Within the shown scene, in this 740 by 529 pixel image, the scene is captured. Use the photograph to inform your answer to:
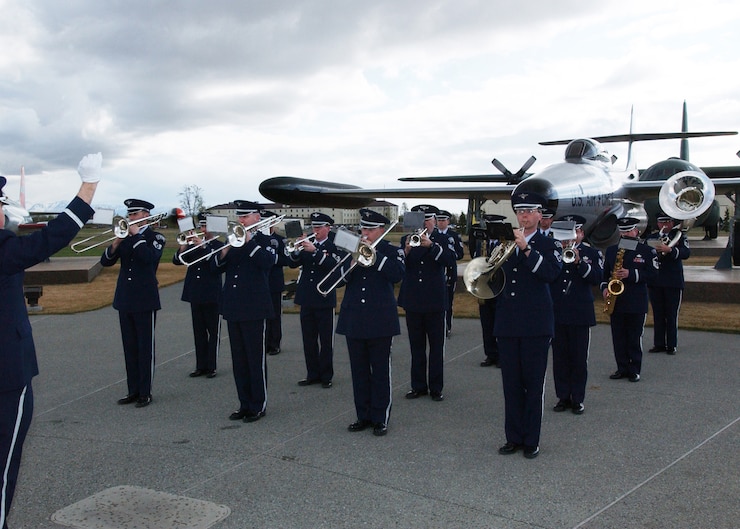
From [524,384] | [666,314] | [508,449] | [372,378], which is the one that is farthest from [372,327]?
[666,314]

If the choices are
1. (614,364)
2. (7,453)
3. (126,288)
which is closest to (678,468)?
(614,364)

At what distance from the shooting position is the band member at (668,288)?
8.20 m

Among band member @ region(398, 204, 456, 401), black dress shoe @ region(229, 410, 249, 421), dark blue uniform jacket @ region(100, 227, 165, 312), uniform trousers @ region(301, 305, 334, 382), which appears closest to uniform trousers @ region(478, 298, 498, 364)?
band member @ region(398, 204, 456, 401)

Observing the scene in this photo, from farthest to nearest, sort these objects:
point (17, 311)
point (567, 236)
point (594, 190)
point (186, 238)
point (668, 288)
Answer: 1. point (594, 190)
2. point (668, 288)
3. point (186, 238)
4. point (567, 236)
5. point (17, 311)

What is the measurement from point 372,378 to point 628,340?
3.24m

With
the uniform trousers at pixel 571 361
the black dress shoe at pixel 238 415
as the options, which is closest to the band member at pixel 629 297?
the uniform trousers at pixel 571 361

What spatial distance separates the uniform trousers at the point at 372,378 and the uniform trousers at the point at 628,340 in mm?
3029

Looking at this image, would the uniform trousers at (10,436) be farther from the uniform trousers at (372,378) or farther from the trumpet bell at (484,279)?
the trumpet bell at (484,279)

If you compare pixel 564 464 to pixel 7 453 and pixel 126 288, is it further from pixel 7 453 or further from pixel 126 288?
pixel 126 288

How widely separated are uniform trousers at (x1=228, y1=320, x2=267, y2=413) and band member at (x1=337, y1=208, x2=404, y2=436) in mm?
851

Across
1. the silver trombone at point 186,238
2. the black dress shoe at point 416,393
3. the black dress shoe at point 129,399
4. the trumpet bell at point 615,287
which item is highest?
the silver trombone at point 186,238

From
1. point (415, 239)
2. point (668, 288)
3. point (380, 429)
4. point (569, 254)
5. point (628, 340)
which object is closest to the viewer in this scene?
point (380, 429)

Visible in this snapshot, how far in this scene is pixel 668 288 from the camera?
8.38 meters

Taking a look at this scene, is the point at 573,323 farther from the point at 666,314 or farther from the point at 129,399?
the point at 129,399
